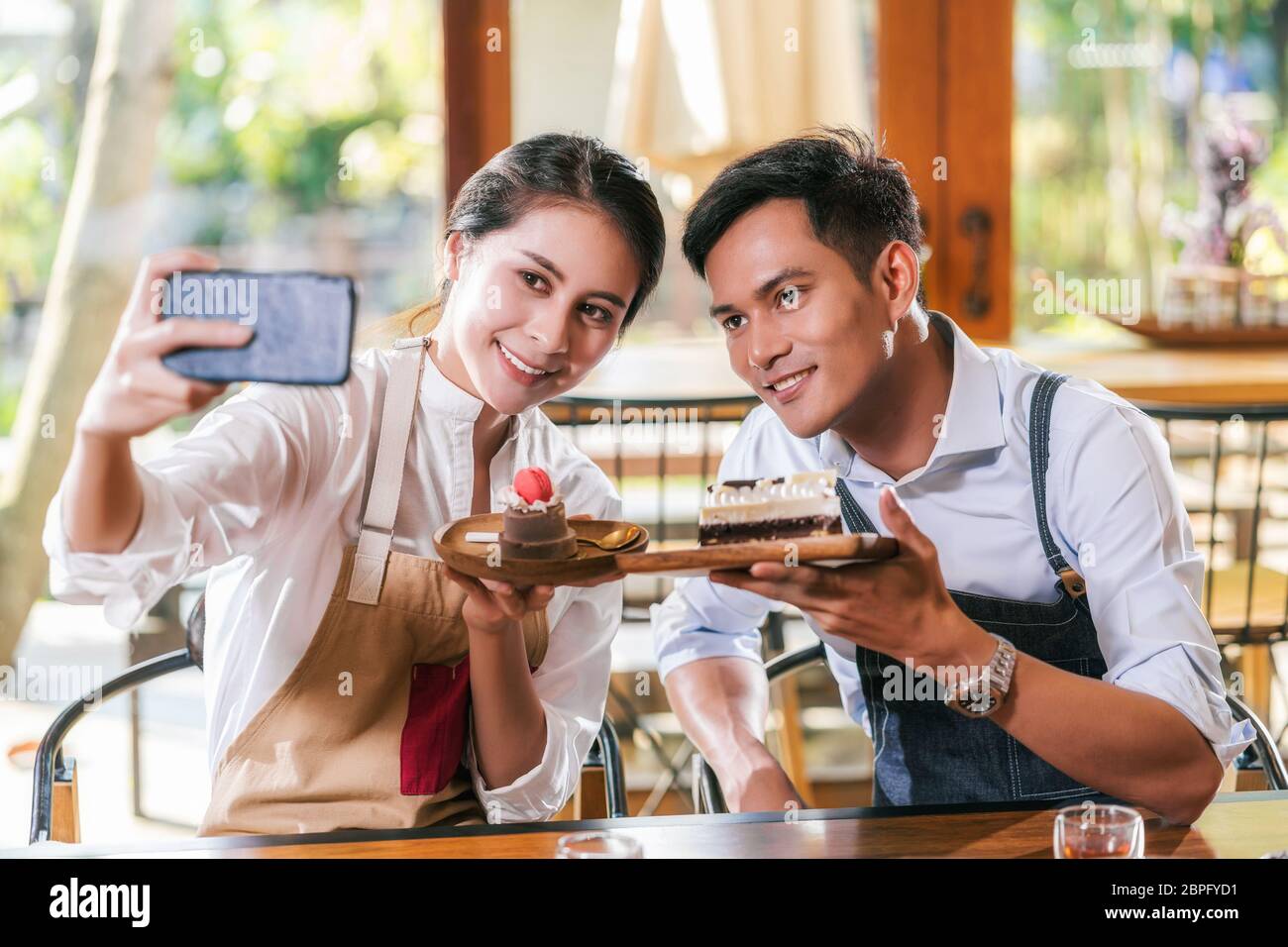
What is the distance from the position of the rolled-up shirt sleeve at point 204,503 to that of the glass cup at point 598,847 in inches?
19.1

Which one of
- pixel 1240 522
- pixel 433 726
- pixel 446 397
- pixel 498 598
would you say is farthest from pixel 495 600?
pixel 1240 522

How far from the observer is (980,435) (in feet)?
5.40

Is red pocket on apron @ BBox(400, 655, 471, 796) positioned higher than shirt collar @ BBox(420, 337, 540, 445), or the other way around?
shirt collar @ BBox(420, 337, 540, 445)

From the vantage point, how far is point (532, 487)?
1.36m

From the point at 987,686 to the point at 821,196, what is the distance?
637 mm

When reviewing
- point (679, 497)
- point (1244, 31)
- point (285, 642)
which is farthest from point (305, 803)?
point (1244, 31)

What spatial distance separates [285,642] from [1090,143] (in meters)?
3.54

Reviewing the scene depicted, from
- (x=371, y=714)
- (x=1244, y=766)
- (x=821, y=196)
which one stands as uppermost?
(x=821, y=196)

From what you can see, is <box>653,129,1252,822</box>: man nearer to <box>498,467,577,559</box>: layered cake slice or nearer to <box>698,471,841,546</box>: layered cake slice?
<box>698,471,841,546</box>: layered cake slice

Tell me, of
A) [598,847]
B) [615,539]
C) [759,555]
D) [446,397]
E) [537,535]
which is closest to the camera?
[598,847]

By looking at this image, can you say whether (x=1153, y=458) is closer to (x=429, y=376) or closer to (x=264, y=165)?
(x=429, y=376)

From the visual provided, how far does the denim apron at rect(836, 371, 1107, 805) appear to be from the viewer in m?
1.62

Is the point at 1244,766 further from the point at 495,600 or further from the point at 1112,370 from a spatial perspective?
the point at 1112,370

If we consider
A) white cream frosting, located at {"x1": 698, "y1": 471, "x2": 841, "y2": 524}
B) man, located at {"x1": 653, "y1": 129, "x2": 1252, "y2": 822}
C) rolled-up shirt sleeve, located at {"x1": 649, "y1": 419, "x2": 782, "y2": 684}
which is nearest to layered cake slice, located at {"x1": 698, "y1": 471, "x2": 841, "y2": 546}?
white cream frosting, located at {"x1": 698, "y1": 471, "x2": 841, "y2": 524}
